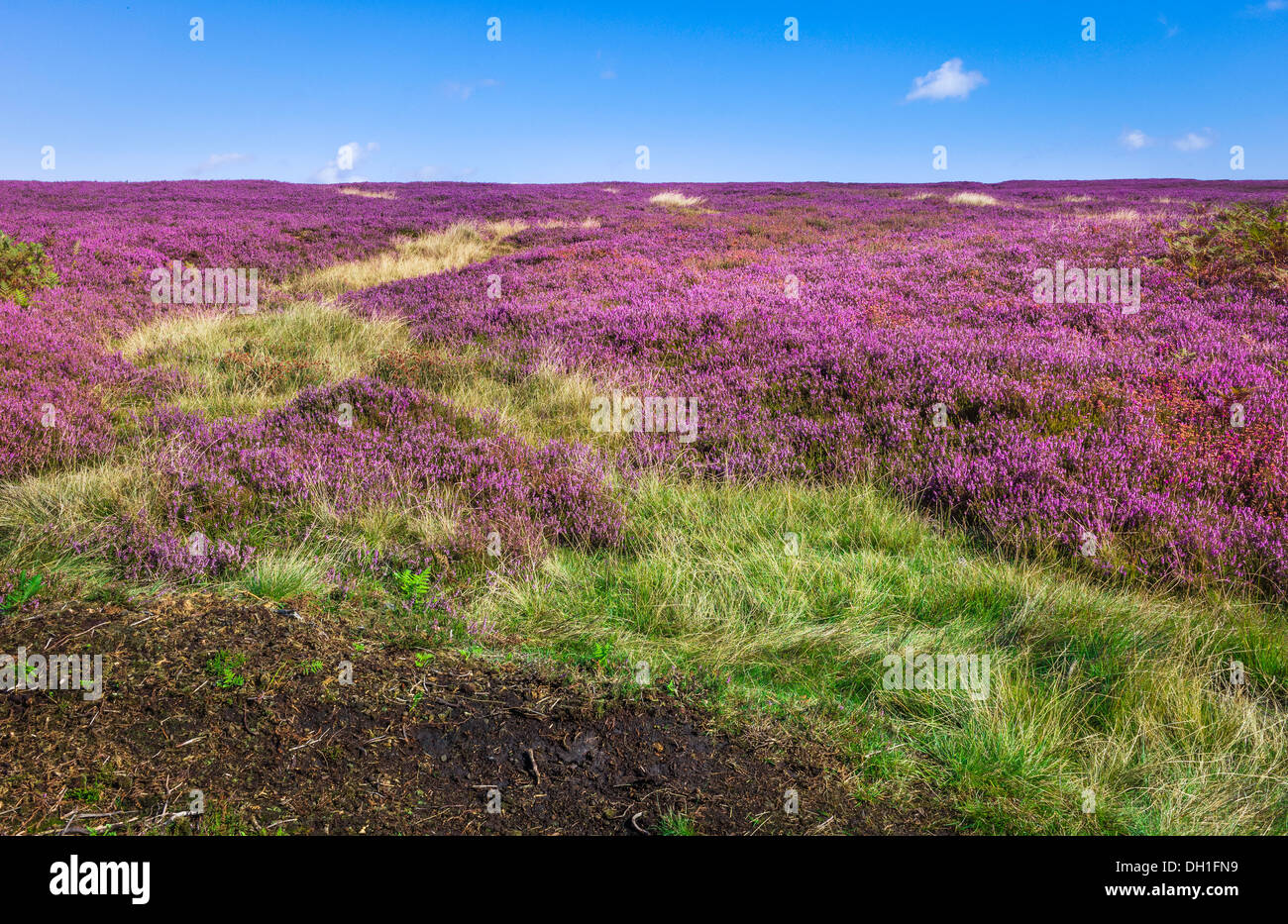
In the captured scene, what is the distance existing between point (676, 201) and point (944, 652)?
29483 millimetres

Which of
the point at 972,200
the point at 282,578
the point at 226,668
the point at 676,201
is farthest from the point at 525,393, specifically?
the point at 972,200

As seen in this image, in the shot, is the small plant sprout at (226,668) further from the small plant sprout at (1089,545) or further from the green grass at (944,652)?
the small plant sprout at (1089,545)

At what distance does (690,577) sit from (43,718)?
291 centimetres

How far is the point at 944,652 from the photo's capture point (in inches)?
138

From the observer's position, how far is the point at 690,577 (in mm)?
4105

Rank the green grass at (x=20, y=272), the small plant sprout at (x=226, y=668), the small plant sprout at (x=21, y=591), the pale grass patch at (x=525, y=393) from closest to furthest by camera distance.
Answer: the small plant sprout at (x=226, y=668) < the small plant sprout at (x=21, y=591) < the pale grass patch at (x=525, y=393) < the green grass at (x=20, y=272)

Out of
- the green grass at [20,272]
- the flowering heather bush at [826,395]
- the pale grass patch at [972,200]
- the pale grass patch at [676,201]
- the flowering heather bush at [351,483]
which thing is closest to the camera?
the flowering heather bush at [351,483]

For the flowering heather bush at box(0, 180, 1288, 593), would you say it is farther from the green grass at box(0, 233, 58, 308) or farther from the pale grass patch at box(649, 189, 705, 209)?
the pale grass patch at box(649, 189, 705, 209)

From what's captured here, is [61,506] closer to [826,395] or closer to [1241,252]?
[826,395]

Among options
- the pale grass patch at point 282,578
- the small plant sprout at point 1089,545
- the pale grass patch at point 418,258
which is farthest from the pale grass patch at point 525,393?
the pale grass patch at point 418,258

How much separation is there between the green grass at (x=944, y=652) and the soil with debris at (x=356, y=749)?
31cm

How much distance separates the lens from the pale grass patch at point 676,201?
94.9 ft

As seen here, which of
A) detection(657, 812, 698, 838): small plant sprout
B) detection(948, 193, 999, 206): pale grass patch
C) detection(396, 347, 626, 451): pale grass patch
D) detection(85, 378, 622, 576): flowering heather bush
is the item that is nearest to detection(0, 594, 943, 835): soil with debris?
detection(657, 812, 698, 838): small plant sprout
